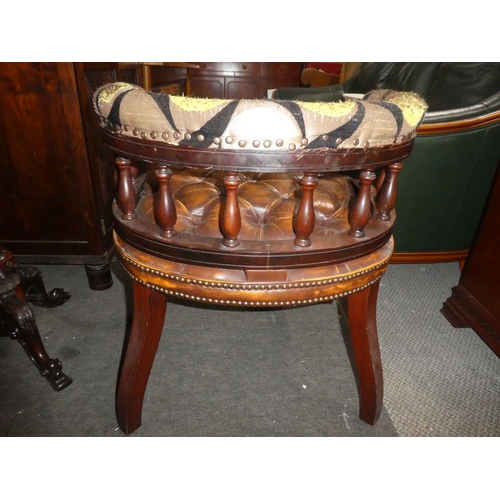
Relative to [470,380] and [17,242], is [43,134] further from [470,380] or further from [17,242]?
[470,380]

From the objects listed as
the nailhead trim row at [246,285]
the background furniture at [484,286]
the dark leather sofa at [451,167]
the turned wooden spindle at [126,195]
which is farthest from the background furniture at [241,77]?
the nailhead trim row at [246,285]

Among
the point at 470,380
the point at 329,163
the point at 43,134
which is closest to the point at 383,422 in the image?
the point at 470,380

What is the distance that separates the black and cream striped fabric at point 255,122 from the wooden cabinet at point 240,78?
4.03 metres

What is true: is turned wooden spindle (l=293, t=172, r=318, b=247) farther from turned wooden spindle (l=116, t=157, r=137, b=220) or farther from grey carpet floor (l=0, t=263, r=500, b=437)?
grey carpet floor (l=0, t=263, r=500, b=437)

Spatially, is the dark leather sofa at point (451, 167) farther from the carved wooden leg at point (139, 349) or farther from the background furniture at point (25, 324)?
the background furniture at point (25, 324)

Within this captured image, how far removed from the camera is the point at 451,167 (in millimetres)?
1341

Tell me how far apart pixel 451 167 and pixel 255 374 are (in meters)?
1.03

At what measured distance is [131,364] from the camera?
78 centimetres

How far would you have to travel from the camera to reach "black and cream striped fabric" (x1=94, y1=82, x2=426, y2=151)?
0.49 m

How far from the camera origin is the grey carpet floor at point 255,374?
935 millimetres

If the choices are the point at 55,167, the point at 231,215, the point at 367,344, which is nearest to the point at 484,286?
the point at 367,344

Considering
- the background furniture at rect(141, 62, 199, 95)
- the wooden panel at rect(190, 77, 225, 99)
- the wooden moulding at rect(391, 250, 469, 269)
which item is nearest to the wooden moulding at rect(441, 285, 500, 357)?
the wooden moulding at rect(391, 250, 469, 269)

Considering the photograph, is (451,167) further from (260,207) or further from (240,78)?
(240,78)

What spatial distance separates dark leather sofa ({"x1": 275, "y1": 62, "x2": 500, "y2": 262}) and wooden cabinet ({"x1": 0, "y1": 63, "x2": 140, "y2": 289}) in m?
1.13
